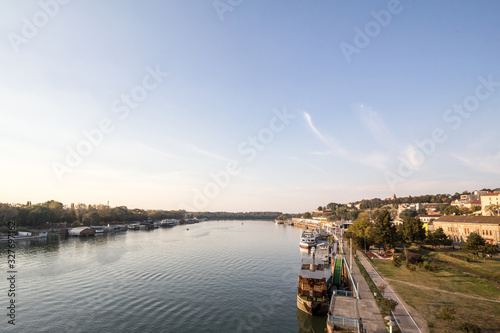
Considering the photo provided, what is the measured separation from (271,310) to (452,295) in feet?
77.8

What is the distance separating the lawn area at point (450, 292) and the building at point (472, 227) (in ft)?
107

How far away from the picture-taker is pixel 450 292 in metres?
35.4

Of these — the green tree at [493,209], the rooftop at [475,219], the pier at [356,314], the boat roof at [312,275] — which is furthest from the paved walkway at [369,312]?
the green tree at [493,209]

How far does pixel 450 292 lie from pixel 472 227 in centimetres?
6656

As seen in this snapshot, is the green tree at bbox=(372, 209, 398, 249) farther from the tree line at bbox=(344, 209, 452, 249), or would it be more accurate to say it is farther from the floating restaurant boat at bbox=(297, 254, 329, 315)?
the floating restaurant boat at bbox=(297, 254, 329, 315)

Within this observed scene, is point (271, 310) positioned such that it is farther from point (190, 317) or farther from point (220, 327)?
point (190, 317)

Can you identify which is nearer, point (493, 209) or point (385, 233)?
point (385, 233)

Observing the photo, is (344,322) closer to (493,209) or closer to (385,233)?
(385,233)

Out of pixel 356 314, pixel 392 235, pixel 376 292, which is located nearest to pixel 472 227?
pixel 392 235

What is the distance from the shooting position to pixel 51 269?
57.7 metres

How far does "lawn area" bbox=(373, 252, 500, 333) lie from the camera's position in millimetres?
26734

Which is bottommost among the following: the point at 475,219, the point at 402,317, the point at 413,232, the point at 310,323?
the point at 310,323

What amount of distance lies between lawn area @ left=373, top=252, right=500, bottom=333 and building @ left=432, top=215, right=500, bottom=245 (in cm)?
3257

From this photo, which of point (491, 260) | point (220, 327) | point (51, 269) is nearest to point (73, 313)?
point (220, 327)
